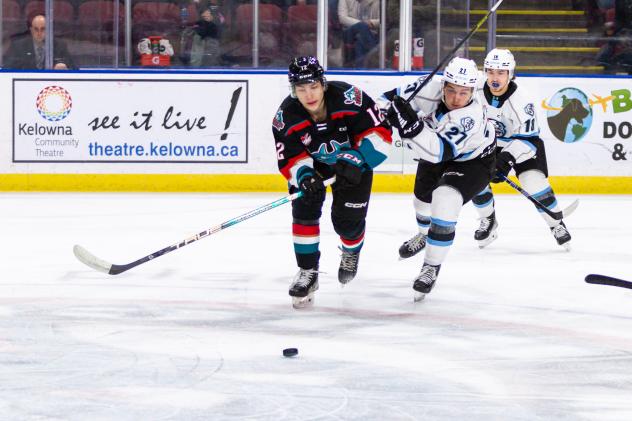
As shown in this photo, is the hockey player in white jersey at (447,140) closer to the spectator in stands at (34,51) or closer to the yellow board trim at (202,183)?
the yellow board trim at (202,183)

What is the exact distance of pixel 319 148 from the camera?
3.81m

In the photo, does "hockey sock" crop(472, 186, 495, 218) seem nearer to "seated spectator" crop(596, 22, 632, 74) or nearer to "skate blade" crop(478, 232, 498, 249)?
"skate blade" crop(478, 232, 498, 249)

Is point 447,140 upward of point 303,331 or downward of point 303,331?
upward

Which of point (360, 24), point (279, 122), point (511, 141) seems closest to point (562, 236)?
point (511, 141)

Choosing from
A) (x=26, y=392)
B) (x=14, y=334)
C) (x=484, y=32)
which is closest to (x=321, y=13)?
(x=484, y=32)

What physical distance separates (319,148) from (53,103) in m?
3.89

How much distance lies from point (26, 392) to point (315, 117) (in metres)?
1.51

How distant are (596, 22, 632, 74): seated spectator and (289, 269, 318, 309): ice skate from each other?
14.2 feet

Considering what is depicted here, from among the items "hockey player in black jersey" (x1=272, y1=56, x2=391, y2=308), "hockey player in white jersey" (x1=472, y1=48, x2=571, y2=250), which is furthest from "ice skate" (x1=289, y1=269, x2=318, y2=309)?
"hockey player in white jersey" (x1=472, y1=48, x2=571, y2=250)

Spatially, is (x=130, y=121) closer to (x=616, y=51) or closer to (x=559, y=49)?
(x=559, y=49)

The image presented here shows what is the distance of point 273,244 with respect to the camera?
5230 mm

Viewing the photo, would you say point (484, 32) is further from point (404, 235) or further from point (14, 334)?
point (14, 334)

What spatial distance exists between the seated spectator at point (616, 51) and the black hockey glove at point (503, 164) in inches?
105

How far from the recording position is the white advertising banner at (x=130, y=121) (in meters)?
7.27
